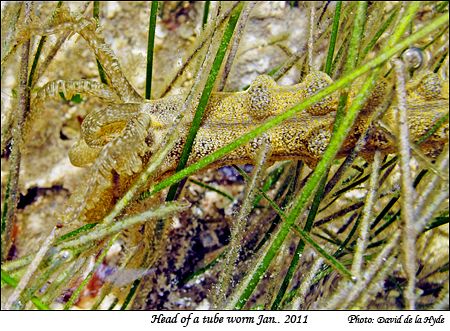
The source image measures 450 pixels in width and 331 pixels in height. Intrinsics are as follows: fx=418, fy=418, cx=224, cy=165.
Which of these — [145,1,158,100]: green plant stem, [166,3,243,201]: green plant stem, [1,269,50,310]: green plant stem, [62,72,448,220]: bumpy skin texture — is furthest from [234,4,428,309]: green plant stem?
[145,1,158,100]: green plant stem

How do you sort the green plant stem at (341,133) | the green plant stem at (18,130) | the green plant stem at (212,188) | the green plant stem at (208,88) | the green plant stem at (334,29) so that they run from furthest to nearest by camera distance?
the green plant stem at (212,188) < the green plant stem at (18,130) < the green plant stem at (334,29) < the green plant stem at (208,88) < the green plant stem at (341,133)

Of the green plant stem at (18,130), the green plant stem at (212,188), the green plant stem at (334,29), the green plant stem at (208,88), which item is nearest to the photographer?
the green plant stem at (208,88)

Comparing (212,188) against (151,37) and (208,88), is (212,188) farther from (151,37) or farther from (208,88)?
(208,88)

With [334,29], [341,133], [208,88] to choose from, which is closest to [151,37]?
[208,88]

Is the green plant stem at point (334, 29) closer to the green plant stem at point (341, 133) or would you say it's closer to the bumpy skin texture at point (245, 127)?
the bumpy skin texture at point (245, 127)

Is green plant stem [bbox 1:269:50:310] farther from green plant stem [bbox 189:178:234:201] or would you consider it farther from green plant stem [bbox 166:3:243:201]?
green plant stem [bbox 189:178:234:201]

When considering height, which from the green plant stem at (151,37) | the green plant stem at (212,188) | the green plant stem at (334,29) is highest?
the green plant stem at (151,37)

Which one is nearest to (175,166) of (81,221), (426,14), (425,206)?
(81,221)

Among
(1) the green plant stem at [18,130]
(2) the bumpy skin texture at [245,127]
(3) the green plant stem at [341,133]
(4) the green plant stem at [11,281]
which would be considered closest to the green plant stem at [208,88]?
(2) the bumpy skin texture at [245,127]
